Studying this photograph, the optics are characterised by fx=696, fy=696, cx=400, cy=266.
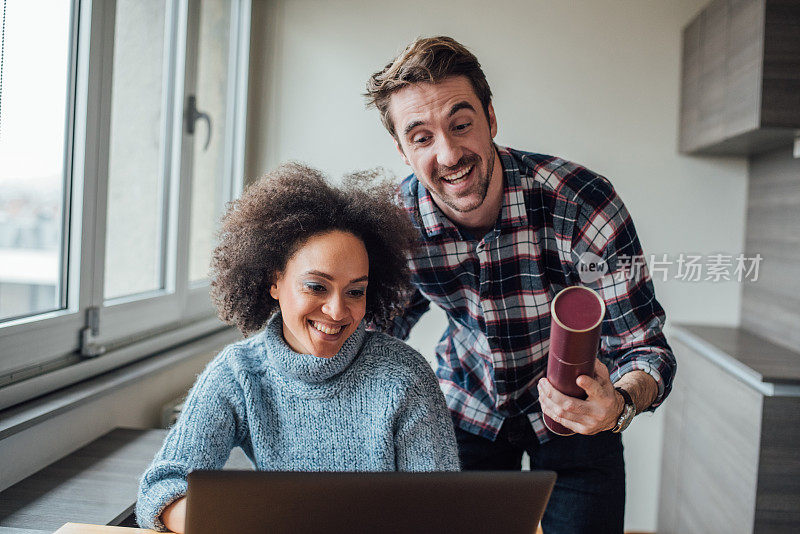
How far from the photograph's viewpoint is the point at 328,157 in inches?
119

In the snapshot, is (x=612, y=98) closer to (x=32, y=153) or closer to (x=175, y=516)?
(x=32, y=153)

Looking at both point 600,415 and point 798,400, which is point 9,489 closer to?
point 600,415

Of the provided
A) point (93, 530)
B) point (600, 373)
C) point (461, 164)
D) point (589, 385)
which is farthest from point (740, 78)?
point (93, 530)

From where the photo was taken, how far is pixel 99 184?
180 centimetres

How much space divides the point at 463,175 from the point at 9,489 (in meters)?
1.10

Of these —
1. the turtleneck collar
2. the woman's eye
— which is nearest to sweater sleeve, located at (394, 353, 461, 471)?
the turtleneck collar

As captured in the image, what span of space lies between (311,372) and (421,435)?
8.5 inches

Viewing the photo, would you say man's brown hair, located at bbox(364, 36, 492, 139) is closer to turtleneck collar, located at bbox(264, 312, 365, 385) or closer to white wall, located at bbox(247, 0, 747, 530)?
turtleneck collar, located at bbox(264, 312, 365, 385)

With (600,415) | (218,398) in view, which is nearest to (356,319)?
(218,398)

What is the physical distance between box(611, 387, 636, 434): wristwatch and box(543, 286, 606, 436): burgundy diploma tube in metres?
0.32

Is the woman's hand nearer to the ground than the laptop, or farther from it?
nearer to the ground

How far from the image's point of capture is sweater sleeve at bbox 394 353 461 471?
46.6 inches

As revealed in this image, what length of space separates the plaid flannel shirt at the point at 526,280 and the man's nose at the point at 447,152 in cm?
17

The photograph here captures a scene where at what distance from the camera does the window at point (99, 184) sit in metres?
1.56
